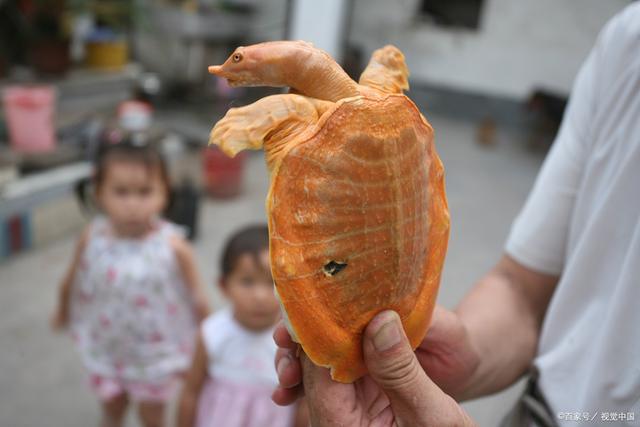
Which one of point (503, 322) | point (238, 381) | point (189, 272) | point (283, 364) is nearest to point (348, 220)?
point (283, 364)

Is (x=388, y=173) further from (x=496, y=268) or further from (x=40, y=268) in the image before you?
(x=40, y=268)

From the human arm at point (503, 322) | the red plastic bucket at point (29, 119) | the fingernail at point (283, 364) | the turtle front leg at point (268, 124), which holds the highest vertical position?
the turtle front leg at point (268, 124)

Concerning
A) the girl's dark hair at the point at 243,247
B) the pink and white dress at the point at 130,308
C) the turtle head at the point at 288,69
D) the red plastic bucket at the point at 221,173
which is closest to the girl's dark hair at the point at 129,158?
the pink and white dress at the point at 130,308

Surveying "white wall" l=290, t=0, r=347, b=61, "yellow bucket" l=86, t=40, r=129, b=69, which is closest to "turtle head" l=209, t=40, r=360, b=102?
"white wall" l=290, t=0, r=347, b=61

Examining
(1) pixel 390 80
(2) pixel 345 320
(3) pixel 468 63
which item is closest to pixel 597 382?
(2) pixel 345 320

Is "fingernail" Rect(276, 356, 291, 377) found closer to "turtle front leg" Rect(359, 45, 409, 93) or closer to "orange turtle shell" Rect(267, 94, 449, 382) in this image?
"orange turtle shell" Rect(267, 94, 449, 382)

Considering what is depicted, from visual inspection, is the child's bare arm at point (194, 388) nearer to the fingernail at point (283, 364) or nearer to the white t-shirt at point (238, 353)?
the white t-shirt at point (238, 353)
